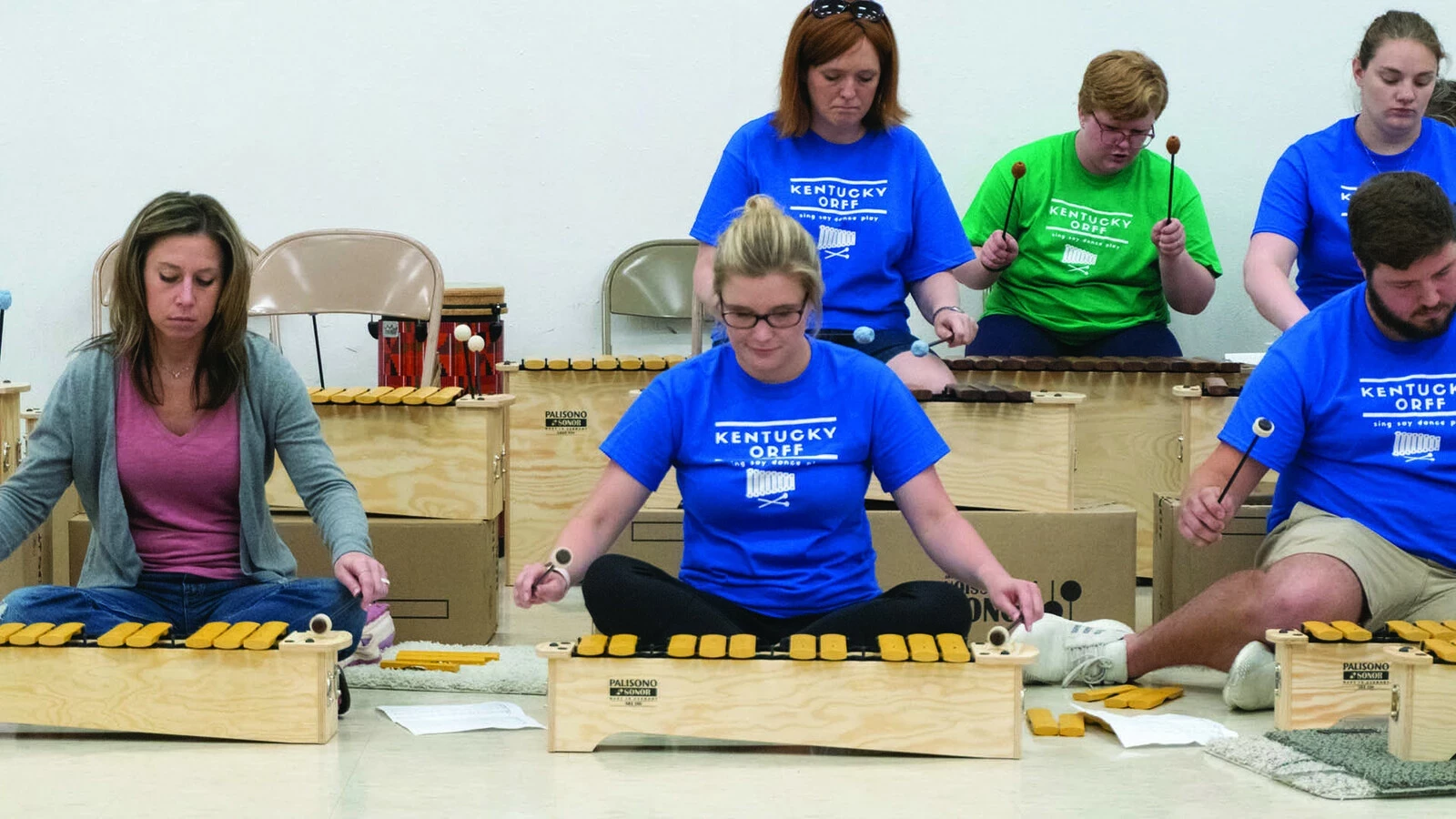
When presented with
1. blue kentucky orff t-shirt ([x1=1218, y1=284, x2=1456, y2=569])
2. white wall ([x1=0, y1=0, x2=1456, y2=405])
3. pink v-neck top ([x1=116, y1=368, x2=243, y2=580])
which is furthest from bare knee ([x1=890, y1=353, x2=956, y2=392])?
white wall ([x1=0, y1=0, x2=1456, y2=405])

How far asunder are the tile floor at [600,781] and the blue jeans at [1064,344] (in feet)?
5.65

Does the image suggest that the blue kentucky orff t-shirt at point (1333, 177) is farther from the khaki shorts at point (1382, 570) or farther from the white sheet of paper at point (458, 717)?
the white sheet of paper at point (458, 717)

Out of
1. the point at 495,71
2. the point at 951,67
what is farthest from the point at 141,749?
the point at 951,67

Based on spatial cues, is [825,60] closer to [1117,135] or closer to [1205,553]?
[1117,135]

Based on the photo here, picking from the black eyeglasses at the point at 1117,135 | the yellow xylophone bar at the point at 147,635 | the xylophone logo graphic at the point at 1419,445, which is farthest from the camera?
the black eyeglasses at the point at 1117,135

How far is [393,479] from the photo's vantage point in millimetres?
3201

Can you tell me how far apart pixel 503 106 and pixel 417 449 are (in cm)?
185

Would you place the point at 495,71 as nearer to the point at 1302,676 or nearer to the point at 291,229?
the point at 291,229

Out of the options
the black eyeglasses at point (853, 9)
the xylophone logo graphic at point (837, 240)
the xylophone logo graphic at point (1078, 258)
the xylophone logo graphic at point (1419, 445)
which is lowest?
the xylophone logo graphic at point (1419, 445)

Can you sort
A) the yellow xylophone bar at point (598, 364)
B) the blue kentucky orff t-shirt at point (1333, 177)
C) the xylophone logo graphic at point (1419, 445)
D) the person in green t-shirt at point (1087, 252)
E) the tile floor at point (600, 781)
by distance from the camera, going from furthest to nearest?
1. the person in green t-shirt at point (1087, 252)
2. the yellow xylophone bar at point (598, 364)
3. the blue kentucky orff t-shirt at point (1333, 177)
4. the xylophone logo graphic at point (1419, 445)
5. the tile floor at point (600, 781)

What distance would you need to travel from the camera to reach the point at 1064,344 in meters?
4.07

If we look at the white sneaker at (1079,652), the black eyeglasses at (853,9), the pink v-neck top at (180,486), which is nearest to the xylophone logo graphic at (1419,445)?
the white sneaker at (1079,652)

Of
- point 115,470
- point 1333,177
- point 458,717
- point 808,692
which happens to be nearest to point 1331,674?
point 808,692

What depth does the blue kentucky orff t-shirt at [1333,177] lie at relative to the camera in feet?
11.3
